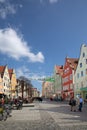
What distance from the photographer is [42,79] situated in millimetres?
77375

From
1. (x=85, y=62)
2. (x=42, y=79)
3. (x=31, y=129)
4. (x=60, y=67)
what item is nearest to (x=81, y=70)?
(x=85, y=62)

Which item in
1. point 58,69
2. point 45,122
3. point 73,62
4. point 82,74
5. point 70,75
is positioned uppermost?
point 58,69

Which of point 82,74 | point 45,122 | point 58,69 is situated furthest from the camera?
point 58,69

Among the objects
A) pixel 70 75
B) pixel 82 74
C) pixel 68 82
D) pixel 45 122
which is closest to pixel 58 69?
pixel 68 82

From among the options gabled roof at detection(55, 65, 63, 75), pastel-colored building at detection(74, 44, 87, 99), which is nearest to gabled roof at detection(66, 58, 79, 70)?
pastel-colored building at detection(74, 44, 87, 99)

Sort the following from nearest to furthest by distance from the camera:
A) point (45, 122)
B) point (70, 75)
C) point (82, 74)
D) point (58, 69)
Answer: point (45, 122) < point (82, 74) < point (70, 75) < point (58, 69)

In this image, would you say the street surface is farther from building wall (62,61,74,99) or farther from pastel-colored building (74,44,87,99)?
building wall (62,61,74,99)

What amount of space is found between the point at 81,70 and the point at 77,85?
576 cm

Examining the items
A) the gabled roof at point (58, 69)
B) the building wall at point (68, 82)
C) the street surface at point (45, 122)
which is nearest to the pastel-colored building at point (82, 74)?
the building wall at point (68, 82)

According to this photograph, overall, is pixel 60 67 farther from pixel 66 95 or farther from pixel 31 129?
pixel 31 129

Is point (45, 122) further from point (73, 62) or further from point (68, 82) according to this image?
point (73, 62)

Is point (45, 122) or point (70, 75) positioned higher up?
point (70, 75)

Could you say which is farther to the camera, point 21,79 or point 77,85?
point 21,79

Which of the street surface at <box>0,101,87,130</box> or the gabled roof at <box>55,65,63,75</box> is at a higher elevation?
the gabled roof at <box>55,65,63,75</box>
